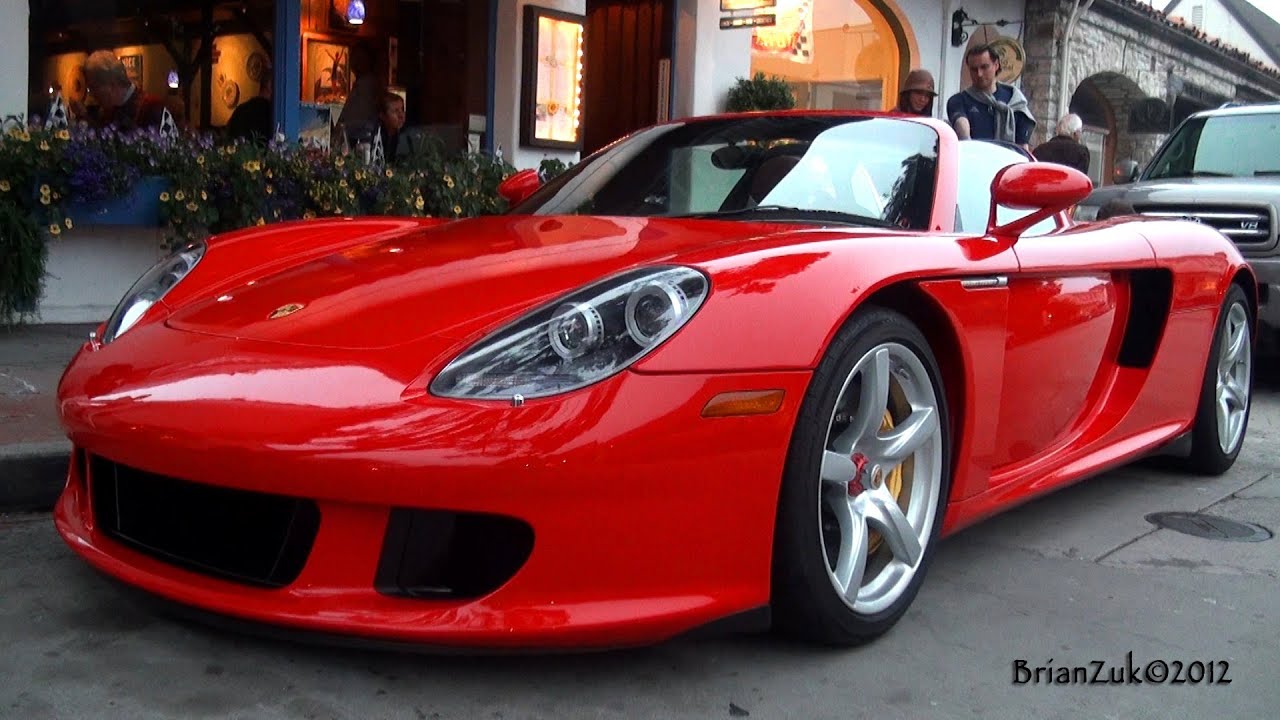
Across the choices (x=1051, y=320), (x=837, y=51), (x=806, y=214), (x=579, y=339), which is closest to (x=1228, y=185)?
(x=1051, y=320)

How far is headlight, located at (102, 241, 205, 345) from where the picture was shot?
120 inches

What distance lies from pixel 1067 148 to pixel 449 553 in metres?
7.04

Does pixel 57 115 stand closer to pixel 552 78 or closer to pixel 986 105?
pixel 552 78

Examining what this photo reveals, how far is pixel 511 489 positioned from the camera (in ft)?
7.13

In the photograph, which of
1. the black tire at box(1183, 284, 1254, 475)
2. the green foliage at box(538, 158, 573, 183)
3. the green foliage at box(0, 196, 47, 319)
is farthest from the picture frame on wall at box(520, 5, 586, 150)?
the black tire at box(1183, 284, 1254, 475)

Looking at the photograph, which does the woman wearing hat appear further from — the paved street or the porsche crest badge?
the porsche crest badge

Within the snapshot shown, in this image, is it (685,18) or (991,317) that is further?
(685,18)

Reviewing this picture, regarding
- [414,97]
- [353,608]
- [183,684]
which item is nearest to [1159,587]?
[353,608]

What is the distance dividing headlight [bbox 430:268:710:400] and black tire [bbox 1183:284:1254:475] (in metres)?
2.88

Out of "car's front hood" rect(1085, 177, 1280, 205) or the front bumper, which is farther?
"car's front hood" rect(1085, 177, 1280, 205)

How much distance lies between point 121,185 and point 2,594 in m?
3.74

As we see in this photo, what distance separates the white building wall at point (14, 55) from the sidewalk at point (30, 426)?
4.48ft

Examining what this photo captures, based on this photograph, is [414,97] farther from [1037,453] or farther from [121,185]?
[1037,453]

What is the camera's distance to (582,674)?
2488 mm
